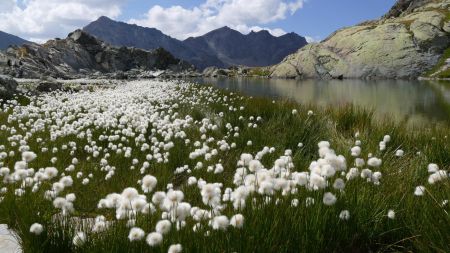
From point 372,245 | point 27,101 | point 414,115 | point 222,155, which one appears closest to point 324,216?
point 372,245

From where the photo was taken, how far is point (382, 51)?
77938 mm

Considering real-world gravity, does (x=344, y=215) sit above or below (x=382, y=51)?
below

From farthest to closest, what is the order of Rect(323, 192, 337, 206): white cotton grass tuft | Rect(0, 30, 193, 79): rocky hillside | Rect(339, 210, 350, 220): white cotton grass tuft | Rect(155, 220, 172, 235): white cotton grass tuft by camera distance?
Rect(0, 30, 193, 79): rocky hillside, Rect(339, 210, 350, 220): white cotton grass tuft, Rect(323, 192, 337, 206): white cotton grass tuft, Rect(155, 220, 172, 235): white cotton grass tuft

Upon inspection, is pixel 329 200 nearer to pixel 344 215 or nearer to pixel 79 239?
pixel 344 215

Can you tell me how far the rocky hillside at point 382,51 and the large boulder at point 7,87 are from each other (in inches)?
2607

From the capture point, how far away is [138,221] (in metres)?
3.57

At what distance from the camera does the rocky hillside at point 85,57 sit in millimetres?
96938

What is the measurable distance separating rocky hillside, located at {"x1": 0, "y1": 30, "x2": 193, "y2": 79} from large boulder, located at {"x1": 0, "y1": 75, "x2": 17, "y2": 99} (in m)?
65.9

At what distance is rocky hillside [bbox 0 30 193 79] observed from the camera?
318ft

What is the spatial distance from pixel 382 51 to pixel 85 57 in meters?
91.9

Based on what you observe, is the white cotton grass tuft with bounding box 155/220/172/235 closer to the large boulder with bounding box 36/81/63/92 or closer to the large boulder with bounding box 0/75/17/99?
the large boulder with bounding box 0/75/17/99

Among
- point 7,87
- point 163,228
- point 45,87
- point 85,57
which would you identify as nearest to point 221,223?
point 163,228

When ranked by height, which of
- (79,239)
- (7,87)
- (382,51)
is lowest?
(79,239)

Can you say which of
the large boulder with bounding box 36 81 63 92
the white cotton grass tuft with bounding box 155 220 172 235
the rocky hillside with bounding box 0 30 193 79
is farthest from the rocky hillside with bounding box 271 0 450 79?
the white cotton grass tuft with bounding box 155 220 172 235
